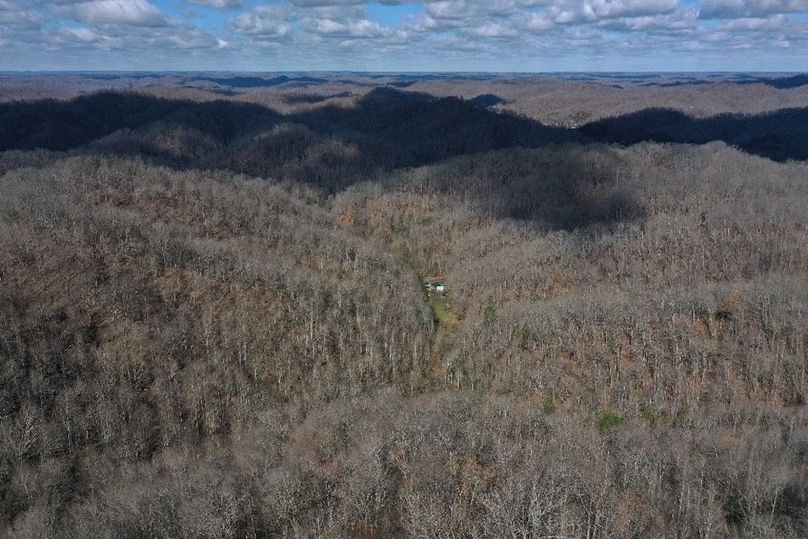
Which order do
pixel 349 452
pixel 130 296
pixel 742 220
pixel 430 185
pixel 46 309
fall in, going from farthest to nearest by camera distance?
pixel 430 185, pixel 742 220, pixel 130 296, pixel 46 309, pixel 349 452

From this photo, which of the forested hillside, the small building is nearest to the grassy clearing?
the forested hillside

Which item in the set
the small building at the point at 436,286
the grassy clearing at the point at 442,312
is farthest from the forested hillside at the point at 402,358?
the small building at the point at 436,286

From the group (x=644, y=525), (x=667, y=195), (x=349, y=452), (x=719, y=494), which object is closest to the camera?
(x=644, y=525)

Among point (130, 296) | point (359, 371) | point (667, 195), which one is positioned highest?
point (667, 195)

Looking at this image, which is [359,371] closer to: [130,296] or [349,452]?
[349,452]

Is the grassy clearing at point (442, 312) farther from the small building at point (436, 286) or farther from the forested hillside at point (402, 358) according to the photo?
the small building at point (436, 286)

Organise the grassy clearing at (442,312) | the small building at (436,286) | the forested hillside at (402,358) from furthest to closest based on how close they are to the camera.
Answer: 1. the small building at (436,286)
2. the grassy clearing at (442,312)
3. the forested hillside at (402,358)

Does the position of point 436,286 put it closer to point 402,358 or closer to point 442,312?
point 442,312

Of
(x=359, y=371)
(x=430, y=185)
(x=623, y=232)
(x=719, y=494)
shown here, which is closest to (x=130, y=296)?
(x=359, y=371)

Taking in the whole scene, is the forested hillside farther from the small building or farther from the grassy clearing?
the small building
